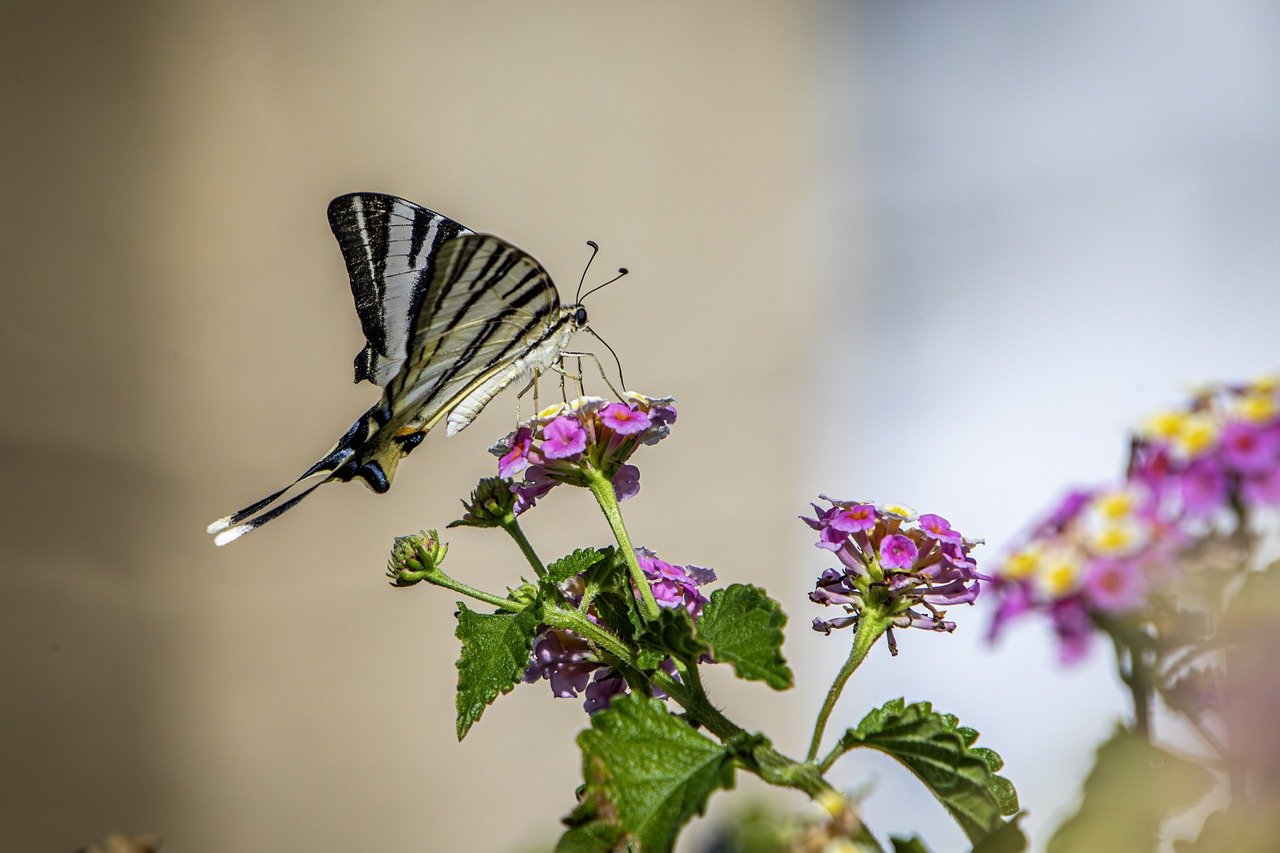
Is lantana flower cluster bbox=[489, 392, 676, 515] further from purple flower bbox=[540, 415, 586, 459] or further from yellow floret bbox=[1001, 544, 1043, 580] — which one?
yellow floret bbox=[1001, 544, 1043, 580]

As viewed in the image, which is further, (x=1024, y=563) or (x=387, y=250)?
(x=387, y=250)

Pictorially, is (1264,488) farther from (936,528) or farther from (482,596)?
(482,596)

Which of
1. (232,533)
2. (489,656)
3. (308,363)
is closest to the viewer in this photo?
(489,656)

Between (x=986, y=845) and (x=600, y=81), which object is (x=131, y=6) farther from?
(x=986, y=845)

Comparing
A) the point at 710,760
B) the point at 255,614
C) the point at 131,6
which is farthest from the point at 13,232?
the point at 710,760

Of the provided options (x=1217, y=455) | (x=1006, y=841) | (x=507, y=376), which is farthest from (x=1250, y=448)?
(x=507, y=376)

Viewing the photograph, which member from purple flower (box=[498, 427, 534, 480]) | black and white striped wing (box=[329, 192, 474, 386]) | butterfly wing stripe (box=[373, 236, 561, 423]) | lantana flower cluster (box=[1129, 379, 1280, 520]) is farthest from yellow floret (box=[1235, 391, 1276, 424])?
black and white striped wing (box=[329, 192, 474, 386])

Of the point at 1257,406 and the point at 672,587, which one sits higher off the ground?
the point at 1257,406

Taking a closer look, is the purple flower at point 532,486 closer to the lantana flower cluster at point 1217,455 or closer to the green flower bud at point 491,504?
the green flower bud at point 491,504
